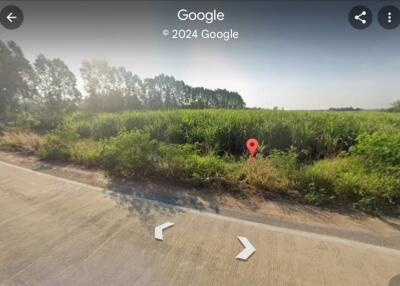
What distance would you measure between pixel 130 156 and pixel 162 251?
3054mm

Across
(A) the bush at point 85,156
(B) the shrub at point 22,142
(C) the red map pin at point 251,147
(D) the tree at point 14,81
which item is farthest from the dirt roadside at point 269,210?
(D) the tree at point 14,81

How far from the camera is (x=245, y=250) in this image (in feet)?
8.54

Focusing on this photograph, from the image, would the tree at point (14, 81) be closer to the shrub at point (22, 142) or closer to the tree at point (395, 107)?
the shrub at point (22, 142)

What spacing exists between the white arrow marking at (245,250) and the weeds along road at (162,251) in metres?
0.06

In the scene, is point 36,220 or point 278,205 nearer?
point 36,220

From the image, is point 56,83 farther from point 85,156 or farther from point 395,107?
point 395,107

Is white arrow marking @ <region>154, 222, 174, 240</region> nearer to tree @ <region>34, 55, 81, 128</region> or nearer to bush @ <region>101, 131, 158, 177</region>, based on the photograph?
bush @ <region>101, 131, 158, 177</region>

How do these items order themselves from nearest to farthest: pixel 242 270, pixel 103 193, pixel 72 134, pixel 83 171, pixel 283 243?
pixel 242 270 < pixel 283 243 < pixel 103 193 < pixel 83 171 < pixel 72 134

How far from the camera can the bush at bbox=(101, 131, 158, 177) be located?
202 inches

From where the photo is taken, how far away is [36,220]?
326 cm

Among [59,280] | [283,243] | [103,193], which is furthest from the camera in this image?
[103,193]

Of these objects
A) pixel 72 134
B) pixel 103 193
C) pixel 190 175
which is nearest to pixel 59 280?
pixel 103 193

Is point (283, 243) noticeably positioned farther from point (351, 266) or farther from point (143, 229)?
point (143, 229)

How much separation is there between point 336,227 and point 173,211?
2429mm
